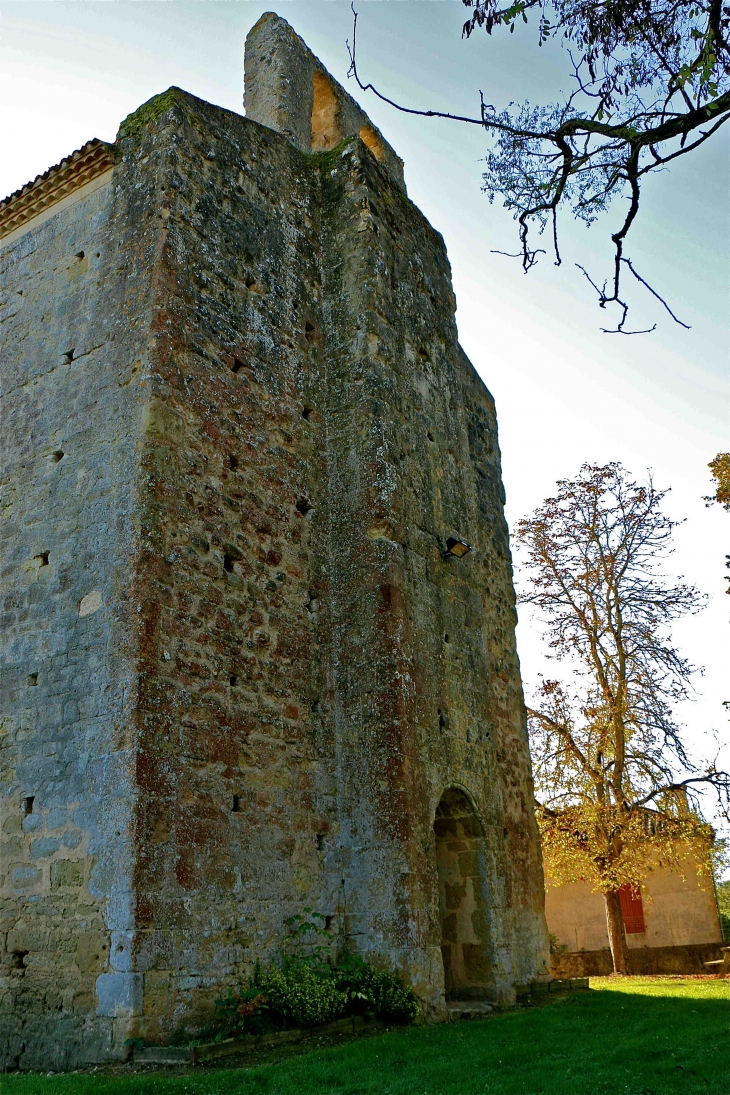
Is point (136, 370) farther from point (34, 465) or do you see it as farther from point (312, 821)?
point (312, 821)

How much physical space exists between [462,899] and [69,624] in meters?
5.56

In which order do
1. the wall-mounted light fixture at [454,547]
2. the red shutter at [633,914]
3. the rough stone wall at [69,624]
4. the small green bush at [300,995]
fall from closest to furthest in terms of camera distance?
the rough stone wall at [69,624] → the small green bush at [300,995] → the wall-mounted light fixture at [454,547] → the red shutter at [633,914]

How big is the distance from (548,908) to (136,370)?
68.4 feet

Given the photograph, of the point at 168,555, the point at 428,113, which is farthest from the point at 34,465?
the point at 428,113

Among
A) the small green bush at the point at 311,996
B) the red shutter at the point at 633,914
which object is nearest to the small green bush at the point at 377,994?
the small green bush at the point at 311,996

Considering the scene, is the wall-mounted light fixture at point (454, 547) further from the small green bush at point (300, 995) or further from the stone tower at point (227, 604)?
the small green bush at point (300, 995)

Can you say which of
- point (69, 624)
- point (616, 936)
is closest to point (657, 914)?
point (616, 936)

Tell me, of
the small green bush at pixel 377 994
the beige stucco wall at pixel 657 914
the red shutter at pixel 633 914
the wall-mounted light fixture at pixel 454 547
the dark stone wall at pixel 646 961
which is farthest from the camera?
the red shutter at pixel 633 914

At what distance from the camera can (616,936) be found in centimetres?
1659

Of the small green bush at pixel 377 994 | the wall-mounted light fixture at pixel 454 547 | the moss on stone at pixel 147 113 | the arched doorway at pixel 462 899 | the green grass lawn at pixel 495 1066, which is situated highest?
the moss on stone at pixel 147 113

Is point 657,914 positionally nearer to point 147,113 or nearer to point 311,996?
point 311,996

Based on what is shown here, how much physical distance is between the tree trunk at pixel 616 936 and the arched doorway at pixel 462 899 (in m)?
7.08

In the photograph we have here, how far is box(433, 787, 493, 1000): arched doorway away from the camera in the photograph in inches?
404

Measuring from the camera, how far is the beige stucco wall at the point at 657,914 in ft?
76.2
